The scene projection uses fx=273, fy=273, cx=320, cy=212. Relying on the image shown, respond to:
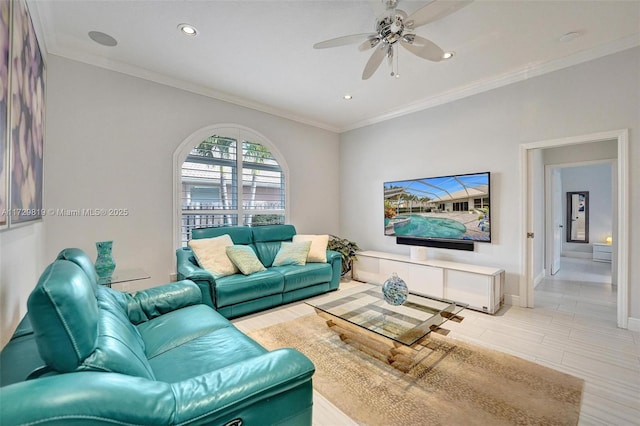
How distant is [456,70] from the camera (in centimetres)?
339

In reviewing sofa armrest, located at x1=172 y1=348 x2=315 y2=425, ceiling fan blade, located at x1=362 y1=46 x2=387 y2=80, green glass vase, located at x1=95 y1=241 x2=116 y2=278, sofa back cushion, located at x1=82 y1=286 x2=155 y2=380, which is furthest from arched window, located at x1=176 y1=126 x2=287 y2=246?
sofa armrest, located at x1=172 y1=348 x2=315 y2=425

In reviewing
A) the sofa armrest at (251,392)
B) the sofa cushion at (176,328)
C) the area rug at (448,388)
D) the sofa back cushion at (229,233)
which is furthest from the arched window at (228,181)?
the sofa armrest at (251,392)

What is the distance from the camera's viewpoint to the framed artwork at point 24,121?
1.54 meters

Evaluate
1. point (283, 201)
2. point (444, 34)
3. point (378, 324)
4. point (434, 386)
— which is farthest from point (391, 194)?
point (434, 386)

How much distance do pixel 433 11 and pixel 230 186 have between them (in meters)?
Answer: 3.32

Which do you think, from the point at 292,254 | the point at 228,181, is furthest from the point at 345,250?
the point at 228,181

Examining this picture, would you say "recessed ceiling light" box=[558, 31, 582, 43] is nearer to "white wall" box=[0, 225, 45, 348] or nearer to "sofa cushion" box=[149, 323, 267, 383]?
"sofa cushion" box=[149, 323, 267, 383]

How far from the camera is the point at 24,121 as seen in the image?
1.77m

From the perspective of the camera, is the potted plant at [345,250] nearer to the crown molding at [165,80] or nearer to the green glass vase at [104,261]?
the crown molding at [165,80]

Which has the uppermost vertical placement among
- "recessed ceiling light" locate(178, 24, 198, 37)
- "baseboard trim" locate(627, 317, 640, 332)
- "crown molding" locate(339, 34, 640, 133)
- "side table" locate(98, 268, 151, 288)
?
"recessed ceiling light" locate(178, 24, 198, 37)

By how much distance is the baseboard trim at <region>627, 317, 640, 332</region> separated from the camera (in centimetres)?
277

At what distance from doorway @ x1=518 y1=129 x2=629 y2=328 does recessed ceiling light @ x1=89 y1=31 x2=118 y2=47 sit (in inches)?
189

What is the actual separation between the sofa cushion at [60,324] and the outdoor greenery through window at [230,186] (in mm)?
2982

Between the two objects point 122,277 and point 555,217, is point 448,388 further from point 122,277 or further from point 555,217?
point 555,217
